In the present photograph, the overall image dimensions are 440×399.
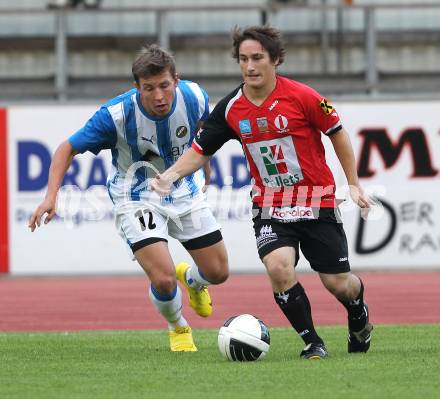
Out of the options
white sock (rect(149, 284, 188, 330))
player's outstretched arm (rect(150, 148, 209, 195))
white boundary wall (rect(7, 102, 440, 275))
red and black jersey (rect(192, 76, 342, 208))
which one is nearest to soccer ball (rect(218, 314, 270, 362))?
red and black jersey (rect(192, 76, 342, 208))

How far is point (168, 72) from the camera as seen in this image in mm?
8266

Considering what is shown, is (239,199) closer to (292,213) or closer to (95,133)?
(95,133)

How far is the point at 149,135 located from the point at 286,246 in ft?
5.16

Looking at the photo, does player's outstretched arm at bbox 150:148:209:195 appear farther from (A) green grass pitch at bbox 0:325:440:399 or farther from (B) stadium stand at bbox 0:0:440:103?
(B) stadium stand at bbox 0:0:440:103

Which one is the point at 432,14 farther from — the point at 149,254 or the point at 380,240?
the point at 149,254

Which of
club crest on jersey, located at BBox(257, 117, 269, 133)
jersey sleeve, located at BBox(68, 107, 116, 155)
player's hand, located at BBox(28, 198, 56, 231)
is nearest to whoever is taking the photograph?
club crest on jersey, located at BBox(257, 117, 269, 133)

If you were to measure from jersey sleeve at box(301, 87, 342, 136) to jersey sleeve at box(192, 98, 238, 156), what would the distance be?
549 millimetres

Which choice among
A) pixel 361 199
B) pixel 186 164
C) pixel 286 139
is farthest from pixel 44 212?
pixel 361 199

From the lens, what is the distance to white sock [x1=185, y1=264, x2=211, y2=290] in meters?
9.33

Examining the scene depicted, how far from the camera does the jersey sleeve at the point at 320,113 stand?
7707 millimetres

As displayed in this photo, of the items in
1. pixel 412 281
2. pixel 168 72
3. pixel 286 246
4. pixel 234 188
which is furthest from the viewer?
pixel 234 188

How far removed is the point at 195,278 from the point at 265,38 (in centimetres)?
244

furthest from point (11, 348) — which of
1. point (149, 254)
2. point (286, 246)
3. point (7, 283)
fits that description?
point (7, 283)

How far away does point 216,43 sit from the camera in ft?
68.3
